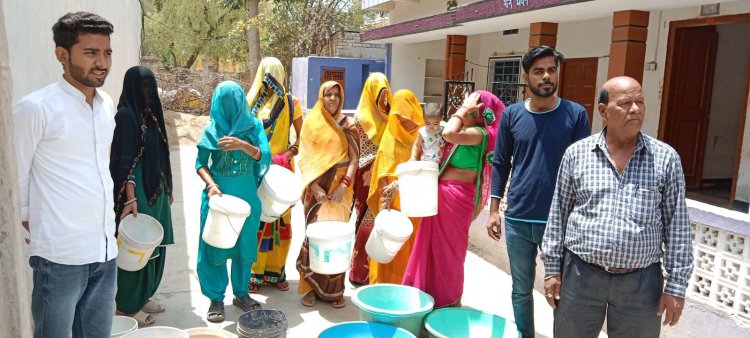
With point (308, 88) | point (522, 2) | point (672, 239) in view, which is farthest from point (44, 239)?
point (308, 88)

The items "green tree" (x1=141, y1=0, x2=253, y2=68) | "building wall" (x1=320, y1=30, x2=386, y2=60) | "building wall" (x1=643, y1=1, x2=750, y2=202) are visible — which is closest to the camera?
"building wall" (x1=643, y1=1, x2=750, y2=202)

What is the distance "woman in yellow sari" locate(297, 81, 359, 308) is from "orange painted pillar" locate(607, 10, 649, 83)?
3469 mm

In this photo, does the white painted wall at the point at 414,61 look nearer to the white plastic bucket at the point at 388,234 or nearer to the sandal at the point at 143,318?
the white plastic bucket at the point at 388,234

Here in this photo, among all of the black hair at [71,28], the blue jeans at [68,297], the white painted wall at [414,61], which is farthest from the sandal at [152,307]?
the white painted wall at [414,61]

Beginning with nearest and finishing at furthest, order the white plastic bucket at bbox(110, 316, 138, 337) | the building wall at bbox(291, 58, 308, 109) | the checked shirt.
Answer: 1. the checked shirt
2. the white plastic bucket at bbox(110, 316, 138, 337)
3. the building wall at bbox(291, 58, 308, 109)

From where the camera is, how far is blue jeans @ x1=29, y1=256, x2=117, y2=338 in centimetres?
197

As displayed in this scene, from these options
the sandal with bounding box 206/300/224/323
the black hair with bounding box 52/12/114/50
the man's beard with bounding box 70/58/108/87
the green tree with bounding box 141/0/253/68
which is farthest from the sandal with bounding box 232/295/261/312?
the green tree with bounding box 141/0/253/68

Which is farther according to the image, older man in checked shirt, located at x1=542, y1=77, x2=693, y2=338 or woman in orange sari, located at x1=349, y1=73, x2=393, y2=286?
woman in orange sari, located at x1=349, y1=73, x2=393, y2=286

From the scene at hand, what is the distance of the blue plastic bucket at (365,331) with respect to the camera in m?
2.79

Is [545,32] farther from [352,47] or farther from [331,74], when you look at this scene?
[352,47]

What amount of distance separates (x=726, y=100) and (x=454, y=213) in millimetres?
5660

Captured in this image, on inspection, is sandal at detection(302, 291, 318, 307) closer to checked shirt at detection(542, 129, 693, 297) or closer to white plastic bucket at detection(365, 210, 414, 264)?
white plastic bucket at detection(365, 210, 414, 264)

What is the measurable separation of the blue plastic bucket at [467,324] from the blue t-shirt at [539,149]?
662 millimetres

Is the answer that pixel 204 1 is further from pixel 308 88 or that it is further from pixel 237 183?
pixel 237 183
